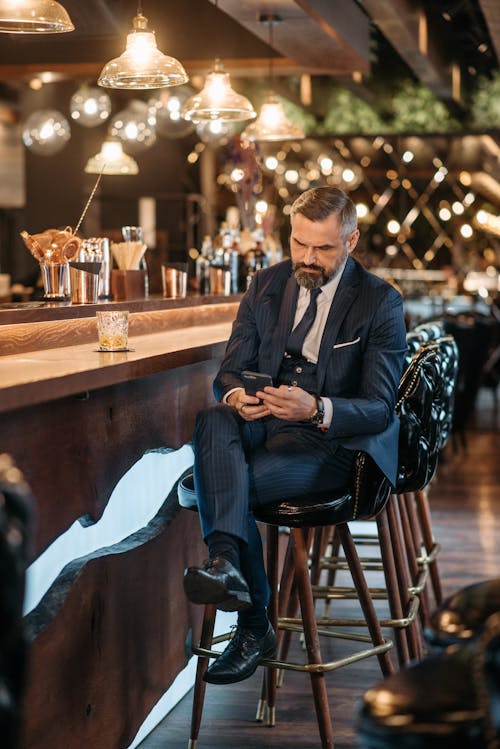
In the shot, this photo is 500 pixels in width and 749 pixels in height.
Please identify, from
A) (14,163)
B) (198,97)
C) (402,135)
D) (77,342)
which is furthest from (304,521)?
(14,163)

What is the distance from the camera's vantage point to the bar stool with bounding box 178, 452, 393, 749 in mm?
2955

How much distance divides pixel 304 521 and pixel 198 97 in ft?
9.60

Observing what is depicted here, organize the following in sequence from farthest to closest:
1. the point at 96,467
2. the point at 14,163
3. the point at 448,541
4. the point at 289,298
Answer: the point at 14,163 < the point at 448,541 < the point at 289,298 < the point at 96,467

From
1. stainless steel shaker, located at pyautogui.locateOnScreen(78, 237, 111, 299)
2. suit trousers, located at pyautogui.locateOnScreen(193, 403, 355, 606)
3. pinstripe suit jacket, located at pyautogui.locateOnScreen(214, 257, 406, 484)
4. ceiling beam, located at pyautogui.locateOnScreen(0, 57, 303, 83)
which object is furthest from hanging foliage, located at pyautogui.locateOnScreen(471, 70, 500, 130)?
suit trousers, located at pyautogui.locateOnScreen(193, 403, 355, 606)

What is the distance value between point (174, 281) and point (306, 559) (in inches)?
83.3

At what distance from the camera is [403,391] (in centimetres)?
350

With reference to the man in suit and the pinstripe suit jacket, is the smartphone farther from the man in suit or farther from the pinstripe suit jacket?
the pinstripe suit jacket

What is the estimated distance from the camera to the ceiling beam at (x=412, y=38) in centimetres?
811

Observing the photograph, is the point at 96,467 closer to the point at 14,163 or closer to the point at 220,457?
the point at 220,457

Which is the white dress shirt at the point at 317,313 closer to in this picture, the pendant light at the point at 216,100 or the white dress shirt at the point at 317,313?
the white dress shirt at the point at 317,313

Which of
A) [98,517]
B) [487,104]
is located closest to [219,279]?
[98,517]

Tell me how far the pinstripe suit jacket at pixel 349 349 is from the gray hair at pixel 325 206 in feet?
0.47

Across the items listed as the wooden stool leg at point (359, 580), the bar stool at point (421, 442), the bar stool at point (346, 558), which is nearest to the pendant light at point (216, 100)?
the bar stool at point (421, 442)

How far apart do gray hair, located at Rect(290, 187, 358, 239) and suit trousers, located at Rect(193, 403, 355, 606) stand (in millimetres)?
587
